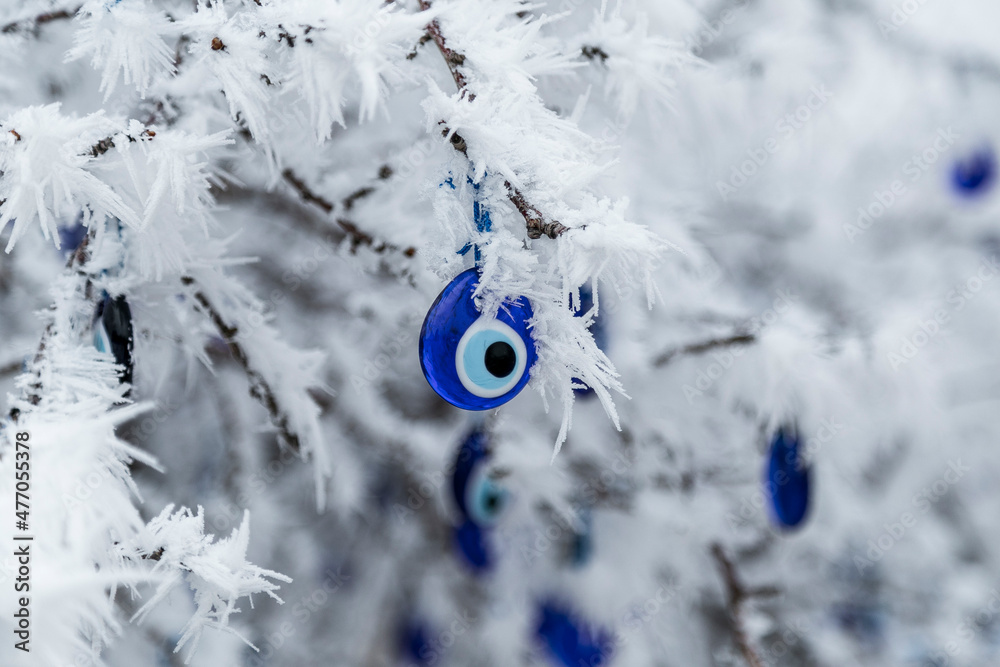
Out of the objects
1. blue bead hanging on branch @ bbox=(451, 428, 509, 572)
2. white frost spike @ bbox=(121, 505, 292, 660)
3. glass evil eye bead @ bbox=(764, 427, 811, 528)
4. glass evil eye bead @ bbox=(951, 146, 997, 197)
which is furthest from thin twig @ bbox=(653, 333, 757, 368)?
glass evil eye bead @ bbox=(951, 146, 997, 197)

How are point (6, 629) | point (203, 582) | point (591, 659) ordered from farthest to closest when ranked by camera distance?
point (591, 659) → point (203, 582) → point (6, 629)

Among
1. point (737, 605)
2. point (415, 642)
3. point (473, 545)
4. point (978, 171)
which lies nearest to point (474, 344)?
point (473, 545)

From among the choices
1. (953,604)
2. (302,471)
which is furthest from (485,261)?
(953,604)

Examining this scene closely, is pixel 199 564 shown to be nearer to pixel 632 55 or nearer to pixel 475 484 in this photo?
pixel 475 484

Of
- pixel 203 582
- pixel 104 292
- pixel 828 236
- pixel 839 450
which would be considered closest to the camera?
pixel 203 582

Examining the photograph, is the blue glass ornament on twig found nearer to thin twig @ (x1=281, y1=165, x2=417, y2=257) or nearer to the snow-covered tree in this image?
the snow-covered tree

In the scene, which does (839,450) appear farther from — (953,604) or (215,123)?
(215,123)
